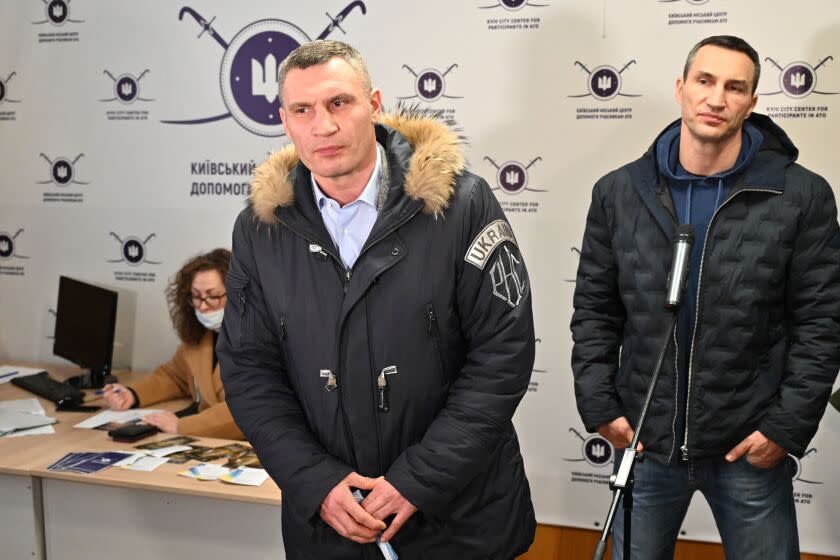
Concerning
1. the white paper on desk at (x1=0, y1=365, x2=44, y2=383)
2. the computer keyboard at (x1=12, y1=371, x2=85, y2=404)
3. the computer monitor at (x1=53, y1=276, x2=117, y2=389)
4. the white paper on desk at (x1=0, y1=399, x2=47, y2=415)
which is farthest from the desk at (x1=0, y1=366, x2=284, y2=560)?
the white paper on desk at (x1=0, y1=365, x2=44, y2=383)

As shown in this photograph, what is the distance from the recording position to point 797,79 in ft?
9.43

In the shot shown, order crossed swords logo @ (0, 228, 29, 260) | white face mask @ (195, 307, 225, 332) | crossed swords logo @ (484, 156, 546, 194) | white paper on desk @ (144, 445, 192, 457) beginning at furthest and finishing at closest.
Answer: crossed swords logo @ (0, 228, 29, 260) → crossed swords logo @ (484, 156, 546, 194) → white face mask @ (195, 307, 225, 332) → white paper on desk @ (144, 445, 192, 457)

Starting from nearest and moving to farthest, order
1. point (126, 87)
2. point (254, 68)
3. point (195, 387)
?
point (195, 387) → point (254, 68) → point (126, 87)

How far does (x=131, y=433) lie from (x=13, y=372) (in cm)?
134

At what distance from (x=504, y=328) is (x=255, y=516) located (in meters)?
1.16

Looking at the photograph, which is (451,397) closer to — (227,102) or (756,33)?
(756,33)

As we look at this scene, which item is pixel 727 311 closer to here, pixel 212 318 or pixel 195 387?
pixel 212 318

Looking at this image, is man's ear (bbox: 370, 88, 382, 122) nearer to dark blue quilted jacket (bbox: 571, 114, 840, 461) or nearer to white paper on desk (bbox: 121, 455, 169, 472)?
dark blue quilted jacket (bbox: 571, 114, 840, 461)

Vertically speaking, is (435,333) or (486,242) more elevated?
(486,242)

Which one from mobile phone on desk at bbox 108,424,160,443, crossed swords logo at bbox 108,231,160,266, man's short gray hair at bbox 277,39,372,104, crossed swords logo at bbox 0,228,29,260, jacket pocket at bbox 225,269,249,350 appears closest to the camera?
man's short gray hair at bbox 277,39,372,104

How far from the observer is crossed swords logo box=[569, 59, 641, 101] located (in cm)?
303

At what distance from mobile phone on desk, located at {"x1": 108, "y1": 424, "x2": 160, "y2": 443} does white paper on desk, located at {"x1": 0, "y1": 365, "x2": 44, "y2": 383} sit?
114 centimetres

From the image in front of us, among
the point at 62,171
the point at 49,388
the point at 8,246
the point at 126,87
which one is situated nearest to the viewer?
the point at 49,388

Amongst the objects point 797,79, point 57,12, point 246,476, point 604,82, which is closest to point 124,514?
point 246,476
